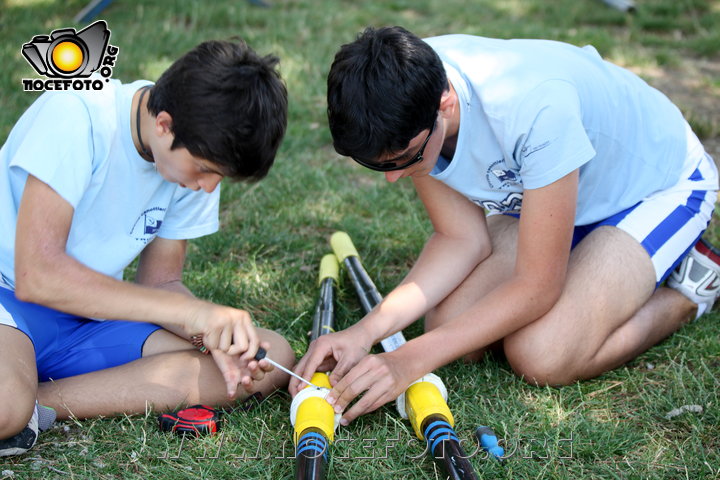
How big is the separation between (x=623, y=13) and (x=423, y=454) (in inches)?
199

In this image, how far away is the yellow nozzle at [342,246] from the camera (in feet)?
9.20

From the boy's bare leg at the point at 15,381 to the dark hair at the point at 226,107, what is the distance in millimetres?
688

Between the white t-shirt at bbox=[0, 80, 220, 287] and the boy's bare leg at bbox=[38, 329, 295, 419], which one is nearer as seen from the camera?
the white t-shirt at bbox=[0, 80, 220, 287]

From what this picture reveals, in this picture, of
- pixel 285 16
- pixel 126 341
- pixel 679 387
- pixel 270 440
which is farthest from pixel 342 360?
pixel 285 16

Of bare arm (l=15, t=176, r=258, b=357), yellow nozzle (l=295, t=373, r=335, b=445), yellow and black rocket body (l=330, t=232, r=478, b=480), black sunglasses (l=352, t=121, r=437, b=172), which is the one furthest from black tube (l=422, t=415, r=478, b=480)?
black sunglasses (l=352, t=121, r=437, b=172)

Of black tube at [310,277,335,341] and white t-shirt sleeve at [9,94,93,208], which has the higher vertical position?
white t-shirt sleeve at [9,94,93,208]

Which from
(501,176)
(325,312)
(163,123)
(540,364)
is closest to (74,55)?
(163,123)

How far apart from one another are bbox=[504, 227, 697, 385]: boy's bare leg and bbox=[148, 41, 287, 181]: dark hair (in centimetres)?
98

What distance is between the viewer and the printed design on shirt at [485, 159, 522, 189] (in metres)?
2.19

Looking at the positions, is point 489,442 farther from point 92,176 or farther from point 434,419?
point 92,176

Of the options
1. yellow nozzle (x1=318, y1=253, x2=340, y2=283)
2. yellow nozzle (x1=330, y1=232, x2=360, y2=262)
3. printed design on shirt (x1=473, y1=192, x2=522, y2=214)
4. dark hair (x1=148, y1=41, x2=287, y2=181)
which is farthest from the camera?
yellow nozzle (x1=330, y1=232, x2=360, y2=262)

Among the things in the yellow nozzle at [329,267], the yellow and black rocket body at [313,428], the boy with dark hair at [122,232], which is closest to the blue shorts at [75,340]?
the boy with dark hair at [122,232]

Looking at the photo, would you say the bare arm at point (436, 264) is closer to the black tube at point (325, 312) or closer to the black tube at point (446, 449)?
the black tube at point (325, 312)

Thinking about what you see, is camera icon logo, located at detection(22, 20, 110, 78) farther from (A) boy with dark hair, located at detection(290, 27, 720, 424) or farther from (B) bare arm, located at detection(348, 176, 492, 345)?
(B) bare arm, located at detection(348, 176, 492, 345)
